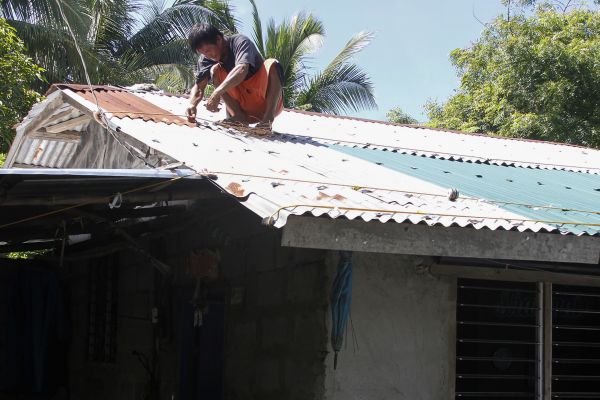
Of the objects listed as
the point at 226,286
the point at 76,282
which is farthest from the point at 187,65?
the point at 226,286

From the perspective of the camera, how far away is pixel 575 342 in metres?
6.29

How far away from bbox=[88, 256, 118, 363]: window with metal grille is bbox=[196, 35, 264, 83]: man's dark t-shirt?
8.69ft

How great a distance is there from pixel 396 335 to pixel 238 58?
3032 mm

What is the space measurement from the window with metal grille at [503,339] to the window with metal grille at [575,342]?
0.20 metres

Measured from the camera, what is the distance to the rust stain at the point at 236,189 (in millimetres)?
4517

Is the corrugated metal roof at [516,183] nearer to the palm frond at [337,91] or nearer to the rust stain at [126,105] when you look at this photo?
the rust stain at [126,105]

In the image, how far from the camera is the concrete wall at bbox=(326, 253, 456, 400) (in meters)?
5.28

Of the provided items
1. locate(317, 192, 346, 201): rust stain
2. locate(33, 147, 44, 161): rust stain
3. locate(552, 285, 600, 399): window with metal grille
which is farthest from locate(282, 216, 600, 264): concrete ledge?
locate(33, 147, 44, 161): rust stain

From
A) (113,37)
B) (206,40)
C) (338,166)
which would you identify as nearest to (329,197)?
(338,166)

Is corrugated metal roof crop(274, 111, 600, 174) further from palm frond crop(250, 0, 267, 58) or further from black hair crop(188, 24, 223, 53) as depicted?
palm frond crop(250, 0, 267, 58)

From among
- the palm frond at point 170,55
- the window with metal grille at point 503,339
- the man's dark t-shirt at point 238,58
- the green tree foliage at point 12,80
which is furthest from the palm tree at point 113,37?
the window with metal grille at point 503,339

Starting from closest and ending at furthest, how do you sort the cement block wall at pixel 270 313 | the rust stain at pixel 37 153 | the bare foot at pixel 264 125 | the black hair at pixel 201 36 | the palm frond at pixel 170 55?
the cement block wall at pixel 270 313 → the black hair at pixel 201 36 → the bare foot at pixel 264 125 → the rust stain at pixel 37 153 → the palm frond at pixel 170 55

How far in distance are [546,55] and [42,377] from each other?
41.3 feet

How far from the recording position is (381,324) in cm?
538
